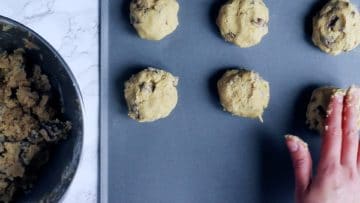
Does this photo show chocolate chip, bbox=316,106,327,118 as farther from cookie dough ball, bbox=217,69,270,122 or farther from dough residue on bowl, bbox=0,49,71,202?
dough residue on bowl, bbox=0,49,71,202

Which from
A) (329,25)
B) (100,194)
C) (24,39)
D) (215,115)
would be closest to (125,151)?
(100,194)

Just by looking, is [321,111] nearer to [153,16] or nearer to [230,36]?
[230,36]

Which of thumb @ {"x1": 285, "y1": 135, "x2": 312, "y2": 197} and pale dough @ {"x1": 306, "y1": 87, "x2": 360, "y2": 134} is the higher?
pale dough @ {"x1": 306, "y1": 87, "x2": 360, "y2": 134}

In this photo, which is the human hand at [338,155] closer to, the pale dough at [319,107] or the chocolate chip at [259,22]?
the pale dough at [319,107]

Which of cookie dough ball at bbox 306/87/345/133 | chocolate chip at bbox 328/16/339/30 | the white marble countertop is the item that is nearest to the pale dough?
cookie dough ball at bbox 306/87/345/133

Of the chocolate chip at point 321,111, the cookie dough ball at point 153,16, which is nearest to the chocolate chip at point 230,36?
the cookie dough ball at point 153,16

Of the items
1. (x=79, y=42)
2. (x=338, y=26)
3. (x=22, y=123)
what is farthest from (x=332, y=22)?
(x=22, y=123)
